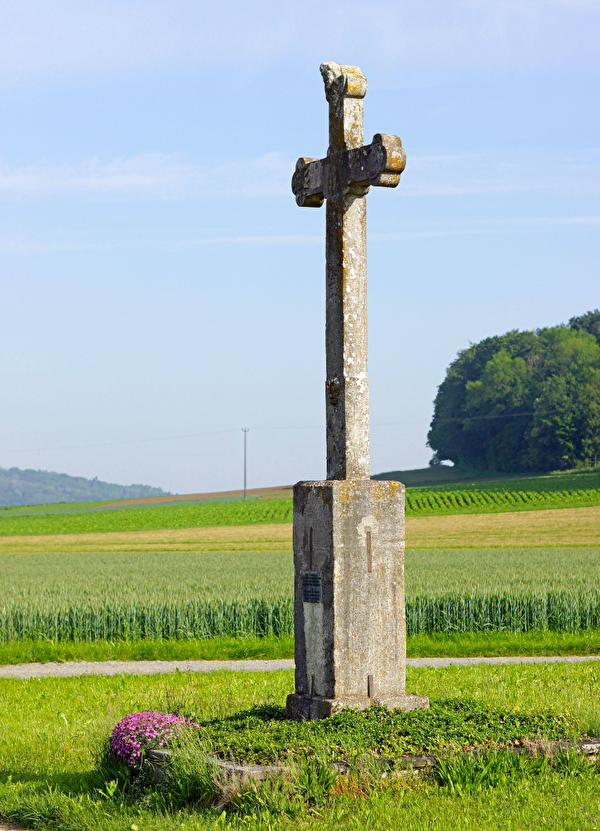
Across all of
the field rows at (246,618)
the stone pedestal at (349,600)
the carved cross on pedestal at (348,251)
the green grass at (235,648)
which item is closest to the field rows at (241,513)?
the field rows at (246,618)

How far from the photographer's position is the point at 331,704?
23.4 ft

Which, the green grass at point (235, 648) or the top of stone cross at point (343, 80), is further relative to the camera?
the green grass at point (235, 648)

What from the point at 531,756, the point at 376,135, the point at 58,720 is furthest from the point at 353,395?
the point at 58,720

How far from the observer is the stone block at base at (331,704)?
23.5ft

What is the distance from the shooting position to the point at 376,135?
24.9 ft

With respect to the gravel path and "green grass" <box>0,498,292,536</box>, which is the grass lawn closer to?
the gravel path

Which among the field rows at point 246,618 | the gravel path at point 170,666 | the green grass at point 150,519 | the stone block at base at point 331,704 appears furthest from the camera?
the green grass at point 150,519

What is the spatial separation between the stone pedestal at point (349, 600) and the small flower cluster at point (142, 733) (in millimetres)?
1075

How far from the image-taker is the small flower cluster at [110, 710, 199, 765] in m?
6.79

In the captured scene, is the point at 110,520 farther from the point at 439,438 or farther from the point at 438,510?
the point at 439,438

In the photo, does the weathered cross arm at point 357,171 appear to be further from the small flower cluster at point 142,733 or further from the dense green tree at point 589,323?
the dense green tree at point 589,323

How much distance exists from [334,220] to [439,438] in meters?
121

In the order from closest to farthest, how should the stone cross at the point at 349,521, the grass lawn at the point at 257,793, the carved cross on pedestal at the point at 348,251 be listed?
1. the grass lawn at the point at 257,793
2. the stone cross at the point at 349,521
3. the carved cross on pedestal at the point at 348,251

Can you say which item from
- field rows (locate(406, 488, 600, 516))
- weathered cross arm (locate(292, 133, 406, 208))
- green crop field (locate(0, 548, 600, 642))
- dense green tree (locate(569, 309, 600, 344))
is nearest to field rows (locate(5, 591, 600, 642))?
green crop field (locate(0, 548, 600, 642))
